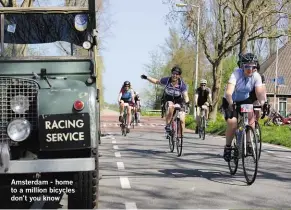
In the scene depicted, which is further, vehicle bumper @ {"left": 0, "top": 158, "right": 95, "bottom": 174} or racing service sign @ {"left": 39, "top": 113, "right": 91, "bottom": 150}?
racing service sign @ {"left": 39, "top": 113, "right": 91, "bottom": 150}

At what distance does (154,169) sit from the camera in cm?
920

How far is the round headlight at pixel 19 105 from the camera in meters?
5.22

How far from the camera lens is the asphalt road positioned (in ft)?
21.0

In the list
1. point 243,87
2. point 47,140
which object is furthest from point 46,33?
point 243,87

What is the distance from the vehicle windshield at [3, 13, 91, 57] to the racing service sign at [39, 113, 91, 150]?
5.54 ft

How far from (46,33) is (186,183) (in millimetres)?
3034

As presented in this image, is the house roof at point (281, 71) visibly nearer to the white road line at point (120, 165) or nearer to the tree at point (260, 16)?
the tree at point (260, 16)

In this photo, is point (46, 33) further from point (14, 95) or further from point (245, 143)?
point (245, 143)

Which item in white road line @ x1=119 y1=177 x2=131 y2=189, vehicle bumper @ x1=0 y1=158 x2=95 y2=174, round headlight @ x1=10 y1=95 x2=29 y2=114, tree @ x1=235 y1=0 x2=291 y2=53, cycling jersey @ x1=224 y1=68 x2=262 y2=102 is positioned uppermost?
tree @ x1=235 y1=0 x2=291 y2=53

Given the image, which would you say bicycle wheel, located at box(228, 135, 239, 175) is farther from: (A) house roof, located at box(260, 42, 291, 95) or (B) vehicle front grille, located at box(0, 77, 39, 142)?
(A) house roof, located at box(260, 42, 291, 95)

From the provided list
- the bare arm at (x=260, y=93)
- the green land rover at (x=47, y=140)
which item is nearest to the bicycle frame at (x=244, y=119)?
the bare arm at (x=260, y=93)

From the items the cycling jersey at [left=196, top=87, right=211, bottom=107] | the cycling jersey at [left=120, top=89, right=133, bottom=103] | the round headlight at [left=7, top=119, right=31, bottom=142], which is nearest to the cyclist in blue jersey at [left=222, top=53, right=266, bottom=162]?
the round headlight at [left=7, top=119, right=31, bottom=142]

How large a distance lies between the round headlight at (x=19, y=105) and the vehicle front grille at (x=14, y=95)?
3cm

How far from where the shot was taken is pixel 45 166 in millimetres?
4887
